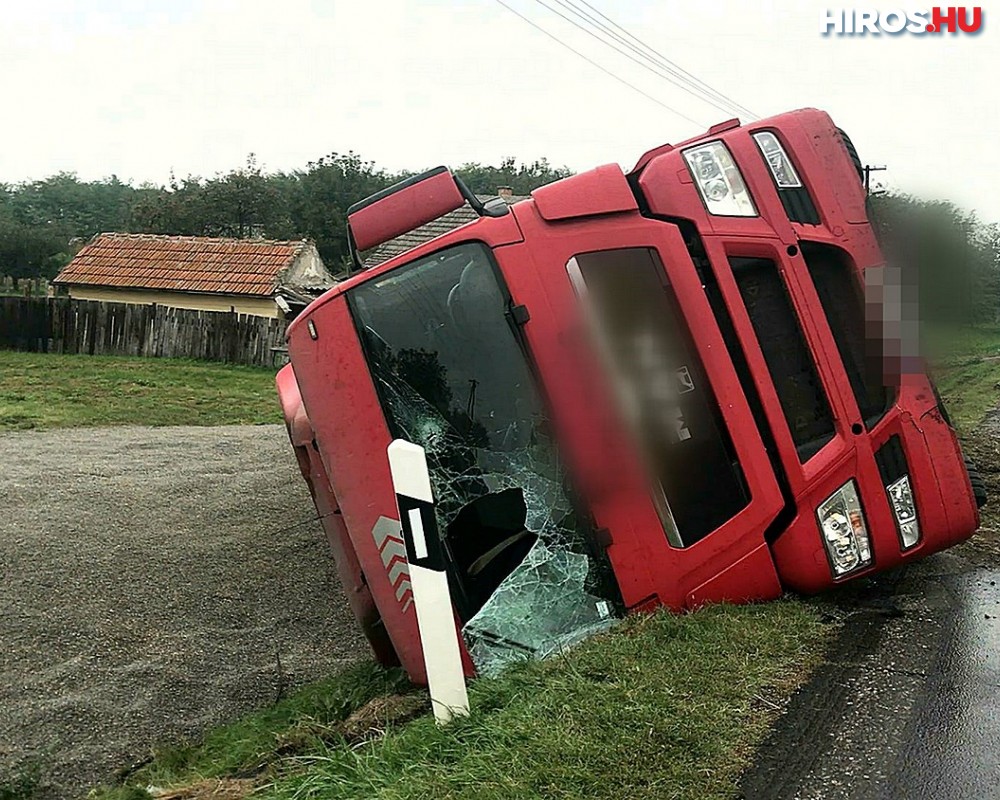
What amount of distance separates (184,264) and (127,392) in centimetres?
1543

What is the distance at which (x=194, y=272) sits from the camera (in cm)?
3431

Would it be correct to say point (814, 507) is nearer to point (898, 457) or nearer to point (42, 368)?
point (898, 457)

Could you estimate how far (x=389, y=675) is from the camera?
4.88m

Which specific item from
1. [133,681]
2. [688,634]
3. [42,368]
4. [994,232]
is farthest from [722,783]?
[42,368]

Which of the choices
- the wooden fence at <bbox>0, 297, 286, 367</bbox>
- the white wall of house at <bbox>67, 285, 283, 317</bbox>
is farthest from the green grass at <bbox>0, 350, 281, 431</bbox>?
the white wall of house at <bbox>67, 285, 283, 317</bbox>

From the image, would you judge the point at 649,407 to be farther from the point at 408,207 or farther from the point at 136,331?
the point at 136,331

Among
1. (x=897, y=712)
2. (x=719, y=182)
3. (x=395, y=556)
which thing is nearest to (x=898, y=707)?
(x=897, y=712)

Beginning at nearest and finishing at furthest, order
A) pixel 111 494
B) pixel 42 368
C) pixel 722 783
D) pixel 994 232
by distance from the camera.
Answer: pixel 722 783 < pixel 994 232 < pixel 111 494 < pixel 42 368

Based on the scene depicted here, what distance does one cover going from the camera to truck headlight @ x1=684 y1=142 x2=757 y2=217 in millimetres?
4555

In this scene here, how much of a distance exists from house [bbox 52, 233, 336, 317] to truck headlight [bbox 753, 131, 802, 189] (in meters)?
28.2

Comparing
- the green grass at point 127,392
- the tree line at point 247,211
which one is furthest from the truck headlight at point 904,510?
the tree line at point 247,211

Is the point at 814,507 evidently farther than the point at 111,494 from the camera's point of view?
No

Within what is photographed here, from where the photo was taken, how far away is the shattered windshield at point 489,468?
4.29 metres

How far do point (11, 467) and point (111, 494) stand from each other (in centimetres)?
218
